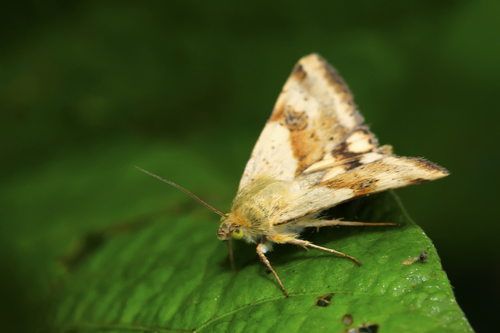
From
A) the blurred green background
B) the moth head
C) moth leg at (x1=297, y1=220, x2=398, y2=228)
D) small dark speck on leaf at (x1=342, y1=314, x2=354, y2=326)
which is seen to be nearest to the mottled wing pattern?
moth leg at (x1=297, y1=220, x2=398, y2=228)

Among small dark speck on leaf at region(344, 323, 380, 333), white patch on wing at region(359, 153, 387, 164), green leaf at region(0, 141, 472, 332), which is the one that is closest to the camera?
small dark speck on leaf at region(344, 323, 380, 333)

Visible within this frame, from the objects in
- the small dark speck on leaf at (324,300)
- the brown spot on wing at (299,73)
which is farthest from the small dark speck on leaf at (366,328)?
the brown spot on wing at (299,73)

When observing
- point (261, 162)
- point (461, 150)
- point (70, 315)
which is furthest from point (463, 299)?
point (70, 315)

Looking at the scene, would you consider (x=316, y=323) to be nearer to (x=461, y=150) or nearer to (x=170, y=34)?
(x=461, y=150)

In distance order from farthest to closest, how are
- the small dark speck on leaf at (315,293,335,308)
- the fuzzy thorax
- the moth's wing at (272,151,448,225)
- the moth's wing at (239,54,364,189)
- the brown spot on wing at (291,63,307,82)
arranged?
the brown spot on wing at (291,63,307,82) → the moth's wing at (239,54,364,189) → the fuzzy thorax → the moth's wing at (272,151,448,225) → the small dark speck on leaf at (315,293,335,308)

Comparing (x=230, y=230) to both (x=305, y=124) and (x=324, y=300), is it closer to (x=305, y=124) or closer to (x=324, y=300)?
(x=324, y=300)

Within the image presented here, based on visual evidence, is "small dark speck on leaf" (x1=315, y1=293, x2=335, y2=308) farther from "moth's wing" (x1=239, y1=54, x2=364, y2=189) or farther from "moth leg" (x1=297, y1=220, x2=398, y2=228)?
"moth's wing" (x1=239, y1=54, x2=364, y2=189)
